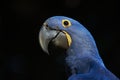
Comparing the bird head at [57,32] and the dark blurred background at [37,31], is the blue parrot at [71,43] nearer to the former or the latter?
the bird head at [57,32]

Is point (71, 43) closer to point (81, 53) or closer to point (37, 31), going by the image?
point (81, 53)

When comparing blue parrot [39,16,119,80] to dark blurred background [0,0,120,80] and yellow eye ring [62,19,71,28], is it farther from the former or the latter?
dark blurred background [0,0,120,80]

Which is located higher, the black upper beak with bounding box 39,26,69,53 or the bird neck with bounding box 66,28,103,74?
the black upper beak with bounding box 39,26,69,53

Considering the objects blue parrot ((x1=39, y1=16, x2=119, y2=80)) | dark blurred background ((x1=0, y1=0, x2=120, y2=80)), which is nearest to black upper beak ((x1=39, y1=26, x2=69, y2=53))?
blue parrot ((x1=39, y1=16, x2=119, y2=80))

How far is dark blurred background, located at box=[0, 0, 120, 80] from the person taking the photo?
13.8 ft

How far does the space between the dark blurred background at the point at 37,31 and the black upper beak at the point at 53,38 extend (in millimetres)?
1472

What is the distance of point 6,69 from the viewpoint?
446 centimetres

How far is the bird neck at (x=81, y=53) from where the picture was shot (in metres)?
2.67

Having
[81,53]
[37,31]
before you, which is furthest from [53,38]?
[37,31]

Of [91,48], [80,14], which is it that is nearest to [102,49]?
[80,14]

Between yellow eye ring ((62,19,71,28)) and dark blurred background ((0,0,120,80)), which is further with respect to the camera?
dark blurred background ((0,0,120,80))

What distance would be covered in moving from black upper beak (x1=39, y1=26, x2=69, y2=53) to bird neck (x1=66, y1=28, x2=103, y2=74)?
0.04 metres

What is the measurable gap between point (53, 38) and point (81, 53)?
0.15 m

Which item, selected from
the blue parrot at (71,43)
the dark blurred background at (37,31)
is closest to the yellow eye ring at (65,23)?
the blue parrot at (71,43)
